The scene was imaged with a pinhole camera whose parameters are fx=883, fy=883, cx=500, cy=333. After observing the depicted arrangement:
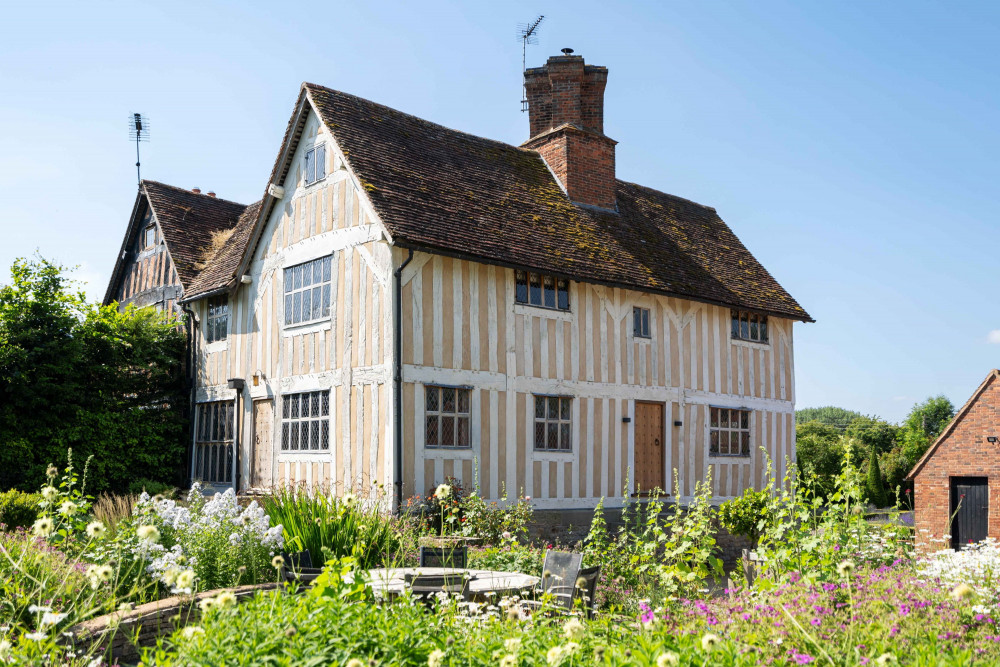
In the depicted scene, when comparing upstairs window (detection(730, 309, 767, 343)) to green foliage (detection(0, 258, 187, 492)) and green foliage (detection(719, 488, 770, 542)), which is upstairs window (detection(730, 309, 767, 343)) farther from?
green foliage (detection(0, 258, 187, 492))

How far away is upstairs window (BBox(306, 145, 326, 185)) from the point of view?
15.1 m

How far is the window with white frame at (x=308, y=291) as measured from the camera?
14.8m

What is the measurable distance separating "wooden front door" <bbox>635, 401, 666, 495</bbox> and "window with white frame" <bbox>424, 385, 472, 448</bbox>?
12.5 ft

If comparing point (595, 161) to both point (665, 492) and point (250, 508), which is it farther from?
point (250, 508)

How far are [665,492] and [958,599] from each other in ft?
38.7

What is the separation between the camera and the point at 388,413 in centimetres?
1292

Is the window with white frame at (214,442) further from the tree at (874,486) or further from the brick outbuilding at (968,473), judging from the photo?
the tree at (874,486)

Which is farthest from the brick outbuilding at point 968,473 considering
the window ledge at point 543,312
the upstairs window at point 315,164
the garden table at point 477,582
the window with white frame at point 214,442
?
the garden table at point 477,582

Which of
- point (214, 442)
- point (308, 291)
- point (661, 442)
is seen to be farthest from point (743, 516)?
point (214, 442)

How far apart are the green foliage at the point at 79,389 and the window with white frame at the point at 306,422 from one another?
A: 11.8 ft

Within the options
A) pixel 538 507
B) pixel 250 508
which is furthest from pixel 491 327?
pixel 250 508

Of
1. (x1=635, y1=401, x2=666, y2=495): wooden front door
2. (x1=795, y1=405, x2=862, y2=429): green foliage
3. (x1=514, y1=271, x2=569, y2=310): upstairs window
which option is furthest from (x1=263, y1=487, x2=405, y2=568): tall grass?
(x1=795, y1=405, x2=862, y2=429): green foliage

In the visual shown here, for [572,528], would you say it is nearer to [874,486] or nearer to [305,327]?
[305,327]

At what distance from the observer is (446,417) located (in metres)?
13.5
